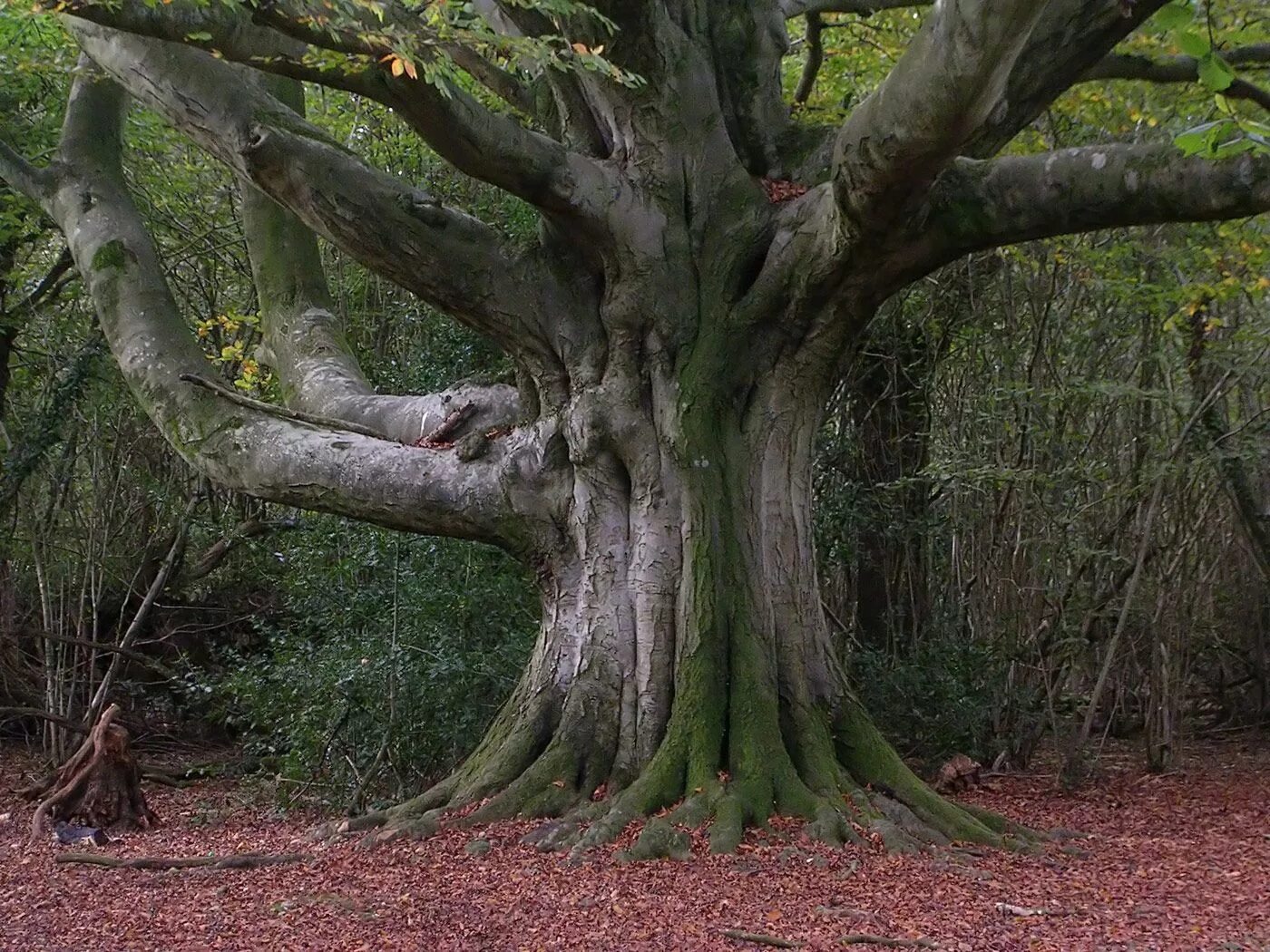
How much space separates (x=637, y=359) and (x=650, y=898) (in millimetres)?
2812

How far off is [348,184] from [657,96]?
179cm

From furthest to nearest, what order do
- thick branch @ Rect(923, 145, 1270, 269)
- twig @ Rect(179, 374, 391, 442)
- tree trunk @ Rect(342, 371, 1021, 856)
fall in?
twig @ Rect(179, 374, 391, 442) < tree trunk @ Rect(342, 371, 1021, 856) < thick branch @ Rect(923, 145, 1270, 269)

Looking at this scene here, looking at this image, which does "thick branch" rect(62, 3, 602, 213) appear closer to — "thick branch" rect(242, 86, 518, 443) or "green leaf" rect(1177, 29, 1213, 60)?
"thick branch" rect(242, 86, 518, 443)

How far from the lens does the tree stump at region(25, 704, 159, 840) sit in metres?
7.02

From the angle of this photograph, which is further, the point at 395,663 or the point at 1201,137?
the point at 395,663

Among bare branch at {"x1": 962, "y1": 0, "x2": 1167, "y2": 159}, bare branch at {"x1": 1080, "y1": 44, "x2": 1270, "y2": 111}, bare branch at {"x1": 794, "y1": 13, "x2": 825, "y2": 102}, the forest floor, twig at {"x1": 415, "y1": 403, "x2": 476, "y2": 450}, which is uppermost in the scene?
bare branch at {"x1": 794, "y1": 13, "x2": 825, "y2": 102}

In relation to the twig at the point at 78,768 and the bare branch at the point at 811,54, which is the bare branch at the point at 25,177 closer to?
the twig at the point at 78,768

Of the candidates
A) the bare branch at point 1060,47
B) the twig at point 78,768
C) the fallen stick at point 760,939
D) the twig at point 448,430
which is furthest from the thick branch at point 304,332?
the fallen stick at point 760,939

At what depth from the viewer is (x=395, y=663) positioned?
25.3ft

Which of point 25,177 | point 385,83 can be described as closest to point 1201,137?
point 385,83

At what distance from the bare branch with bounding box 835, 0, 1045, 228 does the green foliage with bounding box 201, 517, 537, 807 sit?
157 inches

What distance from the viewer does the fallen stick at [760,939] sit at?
4.12 meters

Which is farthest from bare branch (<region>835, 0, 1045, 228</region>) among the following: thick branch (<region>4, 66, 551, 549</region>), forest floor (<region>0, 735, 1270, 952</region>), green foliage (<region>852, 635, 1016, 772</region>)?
green foliage (<region>852, 635, 1016, 772</region>)

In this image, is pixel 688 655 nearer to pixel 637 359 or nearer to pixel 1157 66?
pixel 637 359
